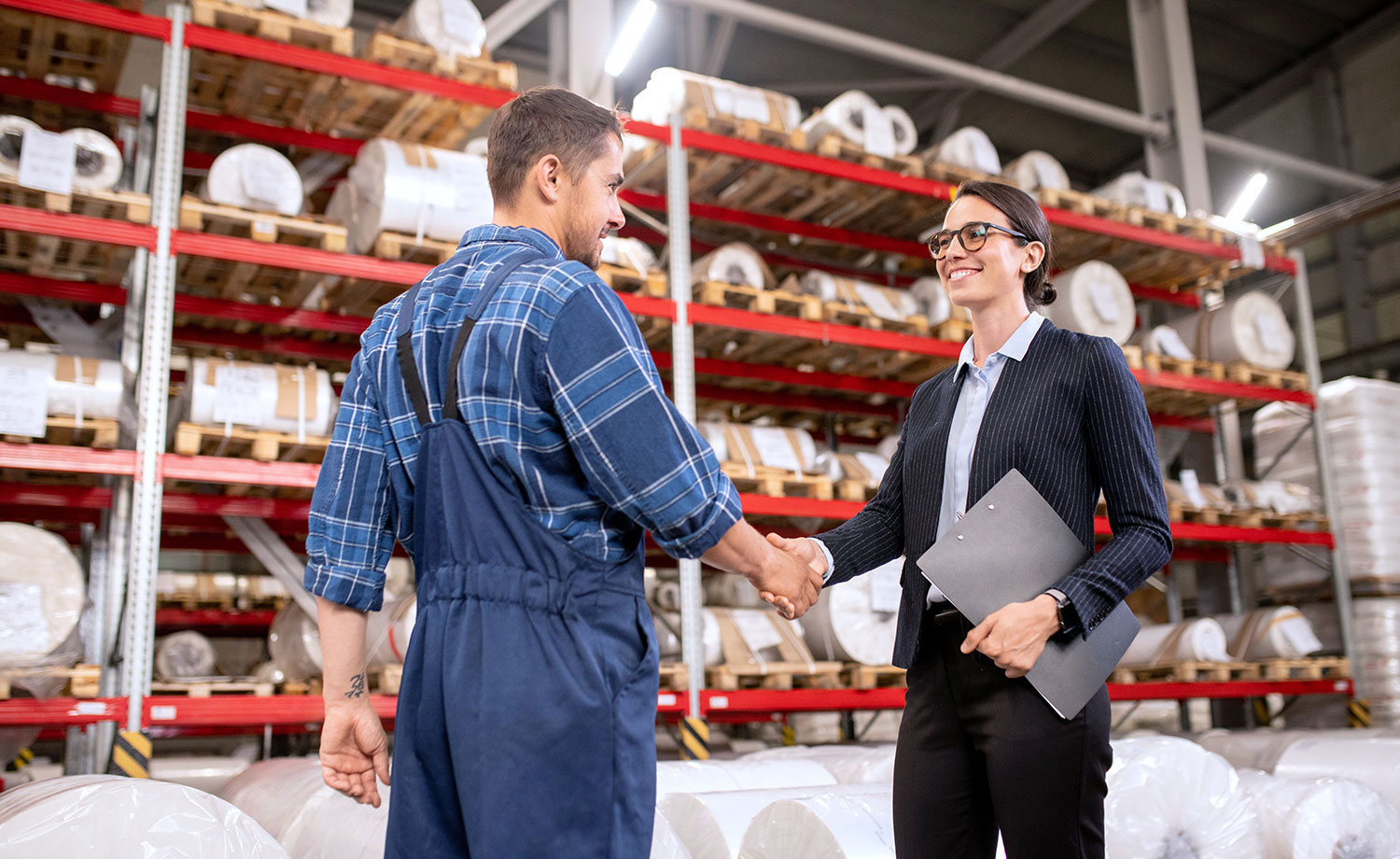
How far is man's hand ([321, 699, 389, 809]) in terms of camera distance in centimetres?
188

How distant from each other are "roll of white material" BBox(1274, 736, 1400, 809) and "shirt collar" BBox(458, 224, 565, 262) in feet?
14.5

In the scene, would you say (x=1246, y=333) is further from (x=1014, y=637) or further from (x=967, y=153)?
(x=1014, y=637)

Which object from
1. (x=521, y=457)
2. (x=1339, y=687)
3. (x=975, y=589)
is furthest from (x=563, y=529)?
(x=1339, y=687)

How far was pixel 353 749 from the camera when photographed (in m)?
1.91

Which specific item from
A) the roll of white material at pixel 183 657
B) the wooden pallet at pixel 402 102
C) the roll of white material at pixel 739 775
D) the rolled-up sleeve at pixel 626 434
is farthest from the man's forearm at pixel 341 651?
the roll of white material at pixel 183 657

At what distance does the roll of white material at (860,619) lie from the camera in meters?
7.51

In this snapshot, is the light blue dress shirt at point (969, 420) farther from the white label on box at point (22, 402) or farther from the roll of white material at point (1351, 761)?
the white label on box at point (22, 402)

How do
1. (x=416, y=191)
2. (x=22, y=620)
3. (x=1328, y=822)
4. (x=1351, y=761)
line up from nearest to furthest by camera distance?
(x=1328, y=822) → (x=1351, y=761) → (x=22, y=620) → (x=416, y=191)

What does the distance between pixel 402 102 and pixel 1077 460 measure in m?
5.81

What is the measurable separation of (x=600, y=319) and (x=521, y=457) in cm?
24

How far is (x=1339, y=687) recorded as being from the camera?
9.13 metres

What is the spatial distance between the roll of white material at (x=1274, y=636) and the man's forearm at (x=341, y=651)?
8971mm

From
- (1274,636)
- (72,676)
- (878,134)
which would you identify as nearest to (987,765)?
(72,676)

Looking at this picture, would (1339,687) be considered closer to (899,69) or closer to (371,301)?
(371,301)
